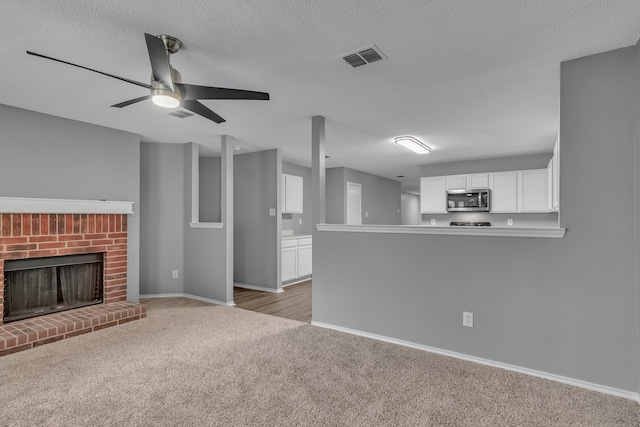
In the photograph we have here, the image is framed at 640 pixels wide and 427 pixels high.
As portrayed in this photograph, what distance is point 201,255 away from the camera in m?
4.81

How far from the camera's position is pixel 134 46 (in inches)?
85.7

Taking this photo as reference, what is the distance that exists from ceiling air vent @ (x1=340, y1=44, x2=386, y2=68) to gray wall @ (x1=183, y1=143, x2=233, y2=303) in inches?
120

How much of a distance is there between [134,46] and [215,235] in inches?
114

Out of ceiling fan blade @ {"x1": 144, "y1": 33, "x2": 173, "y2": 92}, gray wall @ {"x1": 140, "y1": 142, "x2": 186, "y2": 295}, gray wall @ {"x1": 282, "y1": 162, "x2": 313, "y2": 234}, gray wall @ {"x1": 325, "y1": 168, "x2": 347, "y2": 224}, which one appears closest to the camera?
ceiling fan blade @ {"x1": 144, "y1": 33, "x2": 173, "y2": 92}

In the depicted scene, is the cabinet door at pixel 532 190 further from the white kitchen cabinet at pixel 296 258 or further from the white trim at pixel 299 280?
the white trim at pixel 299 280

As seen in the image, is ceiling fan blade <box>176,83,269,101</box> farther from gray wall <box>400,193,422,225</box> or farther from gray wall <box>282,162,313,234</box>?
gray wall <box>400,193,422,225</box>

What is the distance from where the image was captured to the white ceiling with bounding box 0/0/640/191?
5.98 feet

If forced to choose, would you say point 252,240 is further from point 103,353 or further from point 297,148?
point 103,353

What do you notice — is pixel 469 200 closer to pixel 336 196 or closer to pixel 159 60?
pixel 336 196

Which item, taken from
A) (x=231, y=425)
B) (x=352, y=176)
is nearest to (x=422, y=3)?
(x=231, y=425)

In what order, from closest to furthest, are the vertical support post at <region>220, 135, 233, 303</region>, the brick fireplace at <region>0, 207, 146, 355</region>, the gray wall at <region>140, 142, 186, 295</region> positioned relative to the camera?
1. the brick fireplace at <region>0, 207, 146, 355</region>
2. the vertical support post at <region>220, 135, 233, 303</region>
3. the gray wall at <region>140, 142, 186, 295</region>

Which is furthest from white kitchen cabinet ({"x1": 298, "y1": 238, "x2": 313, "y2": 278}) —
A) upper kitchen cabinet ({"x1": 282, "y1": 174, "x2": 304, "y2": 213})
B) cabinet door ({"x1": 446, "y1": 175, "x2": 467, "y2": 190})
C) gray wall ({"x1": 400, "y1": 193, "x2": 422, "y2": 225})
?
gray wall ({"x1": 400, "y1": 193, "x2": 422, "y2": 225})

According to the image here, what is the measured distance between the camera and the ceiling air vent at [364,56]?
224 centimetres

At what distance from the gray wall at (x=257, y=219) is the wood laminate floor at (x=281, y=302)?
0.30 metres
